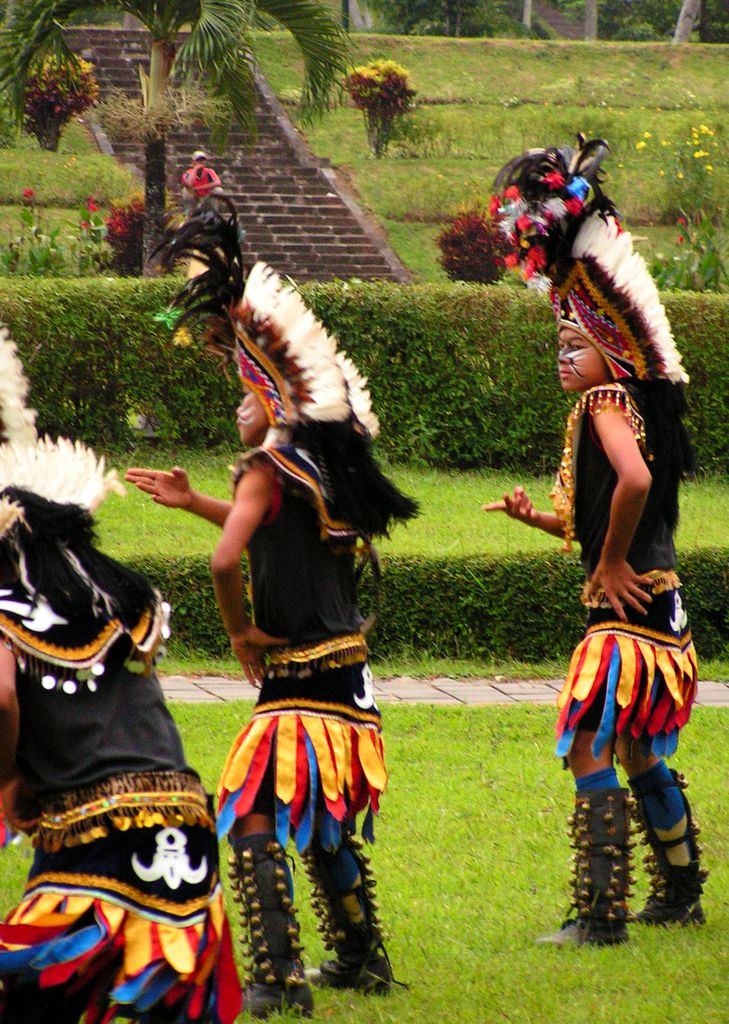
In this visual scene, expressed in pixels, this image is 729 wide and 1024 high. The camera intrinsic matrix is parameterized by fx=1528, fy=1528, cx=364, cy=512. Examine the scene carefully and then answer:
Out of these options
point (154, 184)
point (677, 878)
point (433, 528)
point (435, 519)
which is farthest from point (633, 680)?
point (154, 184)

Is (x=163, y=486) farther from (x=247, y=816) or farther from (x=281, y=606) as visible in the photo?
(x=247, y=816)

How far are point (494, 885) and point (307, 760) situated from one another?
4.25 ft

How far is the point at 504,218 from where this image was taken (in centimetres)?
470

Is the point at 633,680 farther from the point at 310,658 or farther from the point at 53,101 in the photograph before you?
the point at 53,101

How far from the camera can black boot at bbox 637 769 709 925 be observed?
4625mm

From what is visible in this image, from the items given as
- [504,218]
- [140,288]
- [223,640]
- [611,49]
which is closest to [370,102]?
[611,49]

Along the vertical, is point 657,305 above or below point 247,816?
above

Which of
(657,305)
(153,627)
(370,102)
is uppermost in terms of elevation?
(657,305)

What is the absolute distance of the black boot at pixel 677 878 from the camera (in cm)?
462

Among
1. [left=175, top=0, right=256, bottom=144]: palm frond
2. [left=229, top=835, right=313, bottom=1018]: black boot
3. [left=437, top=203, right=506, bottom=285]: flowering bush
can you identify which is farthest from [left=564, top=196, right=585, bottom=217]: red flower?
[left=437, top=203, right=506, bottom=285]: flowering bush

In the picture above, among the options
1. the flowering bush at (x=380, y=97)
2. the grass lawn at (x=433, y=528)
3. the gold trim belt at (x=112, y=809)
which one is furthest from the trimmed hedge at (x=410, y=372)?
the flowering bush at (x=380, y=97)

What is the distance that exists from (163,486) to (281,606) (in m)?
0.52

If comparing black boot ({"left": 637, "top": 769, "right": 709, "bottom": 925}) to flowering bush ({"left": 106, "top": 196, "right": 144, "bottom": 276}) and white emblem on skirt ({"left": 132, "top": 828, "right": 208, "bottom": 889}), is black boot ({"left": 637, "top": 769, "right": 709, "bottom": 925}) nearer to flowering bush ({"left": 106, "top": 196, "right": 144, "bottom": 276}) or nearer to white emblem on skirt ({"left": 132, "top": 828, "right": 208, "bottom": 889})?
white emblem on skirt ({"left": 132, "top": 828, "right": 208, "bottom": 889})

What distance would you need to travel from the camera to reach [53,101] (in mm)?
27594
